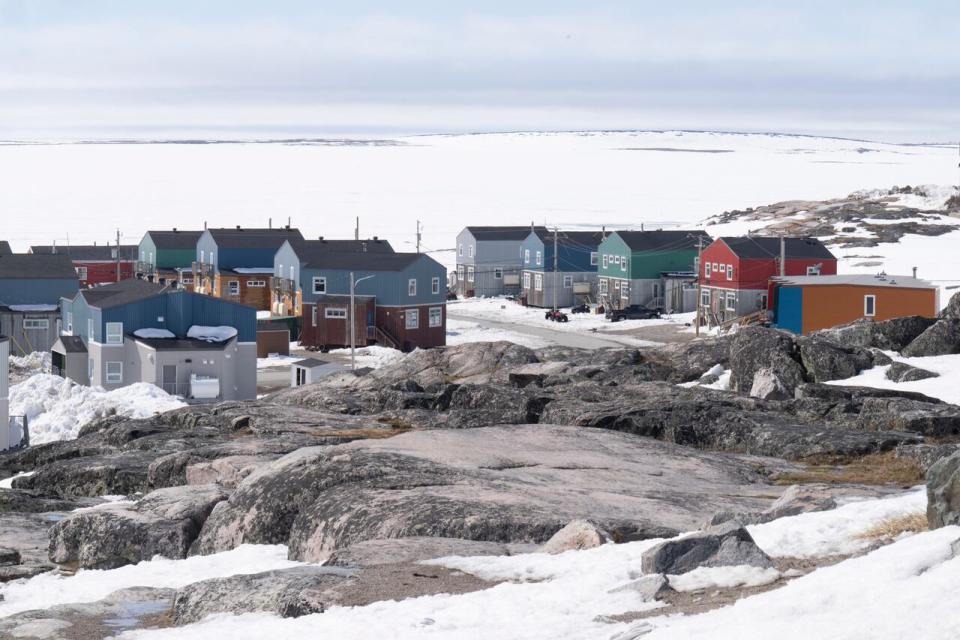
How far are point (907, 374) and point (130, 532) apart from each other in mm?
21762

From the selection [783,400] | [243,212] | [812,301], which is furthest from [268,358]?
[243,212]

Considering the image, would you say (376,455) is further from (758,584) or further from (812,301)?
(812,301)

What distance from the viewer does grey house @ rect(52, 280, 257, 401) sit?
51.2m

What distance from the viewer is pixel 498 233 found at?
101812 millimetres

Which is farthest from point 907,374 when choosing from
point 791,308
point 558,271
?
point 558,271

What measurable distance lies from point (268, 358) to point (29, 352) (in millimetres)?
12183

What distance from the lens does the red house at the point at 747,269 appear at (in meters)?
75.8

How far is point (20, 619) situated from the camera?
1312cm

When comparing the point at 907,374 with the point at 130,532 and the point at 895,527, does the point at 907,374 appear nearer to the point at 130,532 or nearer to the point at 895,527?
the point at 895,527

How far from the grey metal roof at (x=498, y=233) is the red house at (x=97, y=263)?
2631 centimetres

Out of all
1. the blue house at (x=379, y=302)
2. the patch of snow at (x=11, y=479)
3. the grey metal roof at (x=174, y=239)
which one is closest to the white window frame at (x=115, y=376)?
the blue house at (x=379, y=302)

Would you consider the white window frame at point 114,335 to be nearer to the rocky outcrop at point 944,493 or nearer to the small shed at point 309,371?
the small shed at point 309,371

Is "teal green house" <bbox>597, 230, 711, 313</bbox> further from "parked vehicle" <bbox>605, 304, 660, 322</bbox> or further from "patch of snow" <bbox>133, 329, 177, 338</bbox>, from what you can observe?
"patch of snow" <bbox>133, 329, 177, 338</bbox>

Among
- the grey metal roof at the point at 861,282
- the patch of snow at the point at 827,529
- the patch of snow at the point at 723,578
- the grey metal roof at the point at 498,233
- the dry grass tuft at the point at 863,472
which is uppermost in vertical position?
the grey metal roof at the point at 498,233
